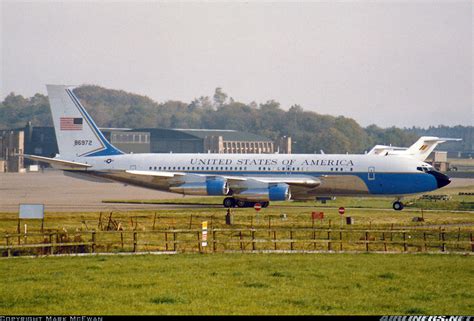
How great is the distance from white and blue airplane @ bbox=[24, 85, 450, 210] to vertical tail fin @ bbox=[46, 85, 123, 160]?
0.08 m

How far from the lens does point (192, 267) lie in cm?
3406

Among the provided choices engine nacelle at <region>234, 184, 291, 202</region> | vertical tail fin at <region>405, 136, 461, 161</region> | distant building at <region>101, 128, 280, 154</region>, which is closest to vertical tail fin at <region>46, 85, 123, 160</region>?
engine nacelle at <region>234, 184, 291, 202</region>

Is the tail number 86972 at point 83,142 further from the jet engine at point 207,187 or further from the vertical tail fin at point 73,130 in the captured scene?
the jet engine at point 207,187

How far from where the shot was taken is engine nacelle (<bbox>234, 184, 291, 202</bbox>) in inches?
2589

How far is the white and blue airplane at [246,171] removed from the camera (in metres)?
67.2

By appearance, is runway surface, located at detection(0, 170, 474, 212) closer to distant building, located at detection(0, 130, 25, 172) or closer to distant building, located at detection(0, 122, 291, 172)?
distant building, located at detection(0, 130, 25, 172)

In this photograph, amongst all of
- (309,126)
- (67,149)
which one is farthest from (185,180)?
(309,126)

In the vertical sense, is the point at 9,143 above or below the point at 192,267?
above

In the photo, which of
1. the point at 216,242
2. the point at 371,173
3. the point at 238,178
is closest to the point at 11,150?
the point at 238,178


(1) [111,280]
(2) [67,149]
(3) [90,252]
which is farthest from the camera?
(2) [67,149]

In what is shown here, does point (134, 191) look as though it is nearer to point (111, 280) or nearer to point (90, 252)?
point (90, 252)

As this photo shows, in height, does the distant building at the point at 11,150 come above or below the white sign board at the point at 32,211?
above

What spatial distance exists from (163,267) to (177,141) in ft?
375

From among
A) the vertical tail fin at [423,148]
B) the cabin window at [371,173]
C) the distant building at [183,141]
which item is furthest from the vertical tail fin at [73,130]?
the distant building at [183,141]
